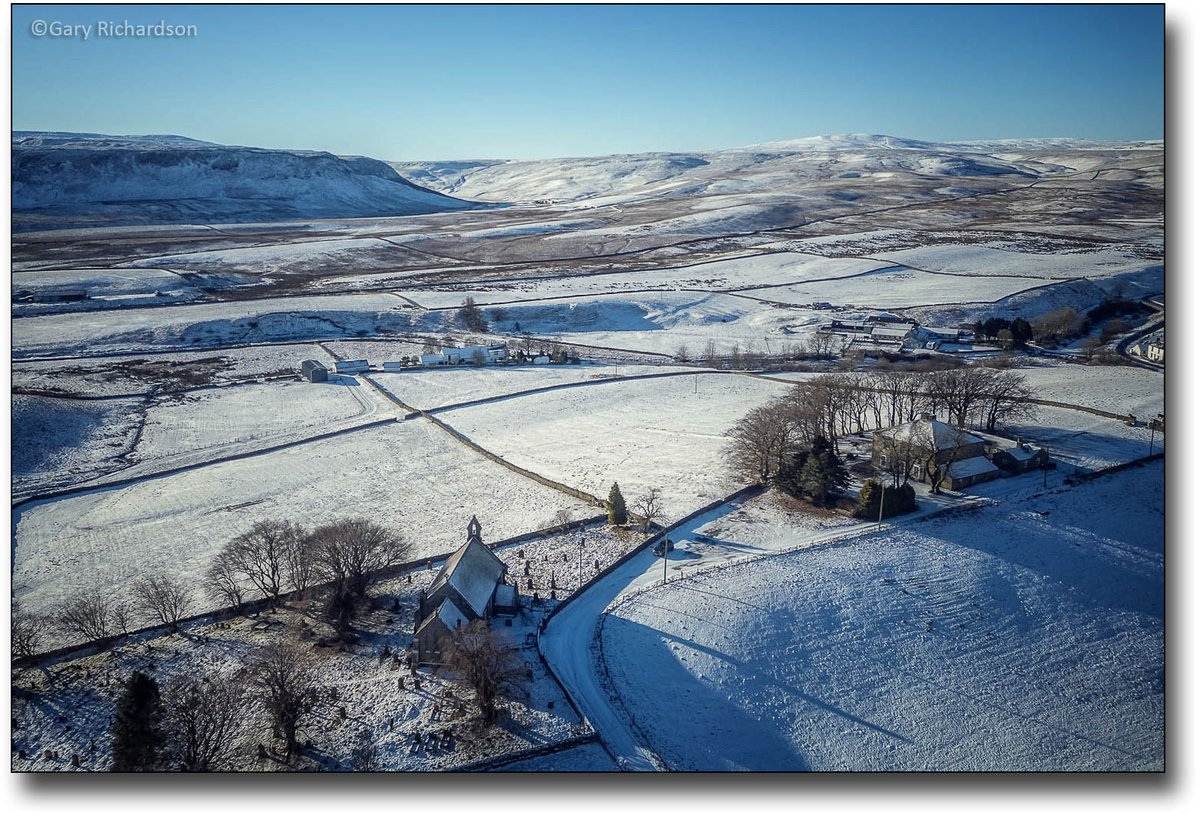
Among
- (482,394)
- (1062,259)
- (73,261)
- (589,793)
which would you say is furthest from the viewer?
(73,261)

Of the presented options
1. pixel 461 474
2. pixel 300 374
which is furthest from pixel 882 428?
pixel 300 374

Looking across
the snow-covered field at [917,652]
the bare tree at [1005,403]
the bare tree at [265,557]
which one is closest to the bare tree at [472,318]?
the bare tree at [1005,403]

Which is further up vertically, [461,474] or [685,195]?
[685,195]

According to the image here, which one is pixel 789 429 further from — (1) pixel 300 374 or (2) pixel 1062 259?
(2) pixel 1062 259

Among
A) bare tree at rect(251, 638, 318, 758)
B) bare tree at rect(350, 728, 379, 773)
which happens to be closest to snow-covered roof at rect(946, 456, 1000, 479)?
bare tree at rect(350, 728, 379, 773)

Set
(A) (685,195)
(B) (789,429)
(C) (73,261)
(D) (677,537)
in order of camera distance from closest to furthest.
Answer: (D) (677,537) → (B) (789,429) → (C) (73,261) → (A) (685,195)

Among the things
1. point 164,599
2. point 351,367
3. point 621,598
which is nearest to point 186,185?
point 351,367
